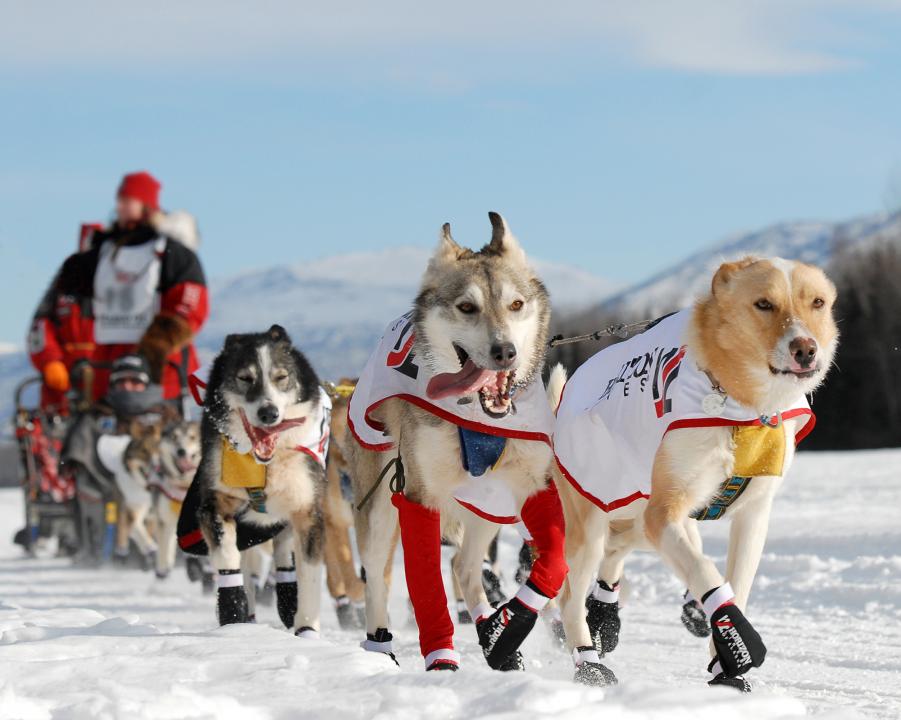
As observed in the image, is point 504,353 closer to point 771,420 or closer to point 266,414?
point 771,420

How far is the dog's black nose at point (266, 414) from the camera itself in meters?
5.88

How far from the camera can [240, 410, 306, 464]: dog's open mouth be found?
19.2 ft

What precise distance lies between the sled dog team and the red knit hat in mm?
6446

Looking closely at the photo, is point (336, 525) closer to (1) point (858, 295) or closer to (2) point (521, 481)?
(2) point (521, 481)

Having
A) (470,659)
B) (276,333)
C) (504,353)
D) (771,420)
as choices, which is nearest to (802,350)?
(771,420)

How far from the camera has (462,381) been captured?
14.1 feet

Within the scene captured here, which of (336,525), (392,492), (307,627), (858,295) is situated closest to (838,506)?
(336,525)

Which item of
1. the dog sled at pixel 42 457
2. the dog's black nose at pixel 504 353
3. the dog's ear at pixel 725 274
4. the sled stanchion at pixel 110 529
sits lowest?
the sled stanchion at pixel 110 529

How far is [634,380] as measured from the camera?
4.74 m

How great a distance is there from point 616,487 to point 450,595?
10.9 ft

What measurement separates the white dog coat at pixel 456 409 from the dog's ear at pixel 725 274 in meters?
0.65

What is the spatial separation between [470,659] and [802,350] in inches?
74.1

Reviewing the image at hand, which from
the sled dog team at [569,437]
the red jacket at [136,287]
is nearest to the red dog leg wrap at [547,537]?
the sled dog team at [569,437]

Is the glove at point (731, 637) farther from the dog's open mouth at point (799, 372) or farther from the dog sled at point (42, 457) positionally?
the dog sled at point (42, 457)
